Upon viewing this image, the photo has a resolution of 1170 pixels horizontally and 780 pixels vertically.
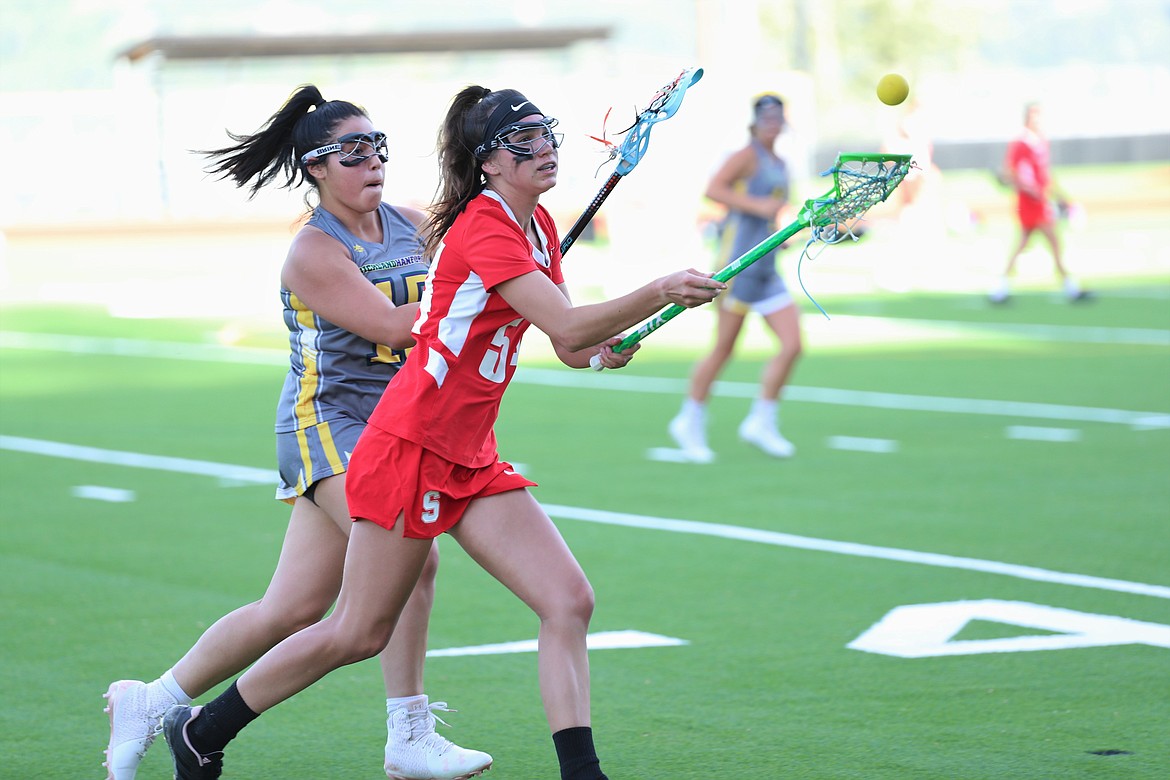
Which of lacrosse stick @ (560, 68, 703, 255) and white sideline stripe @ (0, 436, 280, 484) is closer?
lacrosse stick @ (560, 68, 703, 255)

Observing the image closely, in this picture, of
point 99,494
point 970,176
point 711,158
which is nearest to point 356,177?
point 99,494

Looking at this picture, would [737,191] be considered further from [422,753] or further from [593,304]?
[593,304]

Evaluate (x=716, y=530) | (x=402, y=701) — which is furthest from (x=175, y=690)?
(x=716, y=530)

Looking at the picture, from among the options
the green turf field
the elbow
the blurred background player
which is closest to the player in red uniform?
the elbow

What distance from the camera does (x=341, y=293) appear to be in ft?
16.4

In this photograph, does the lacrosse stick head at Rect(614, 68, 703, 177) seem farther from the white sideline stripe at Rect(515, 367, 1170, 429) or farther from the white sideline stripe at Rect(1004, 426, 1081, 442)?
the white sideline stripe at Rect(515, 367, 1170, 429)

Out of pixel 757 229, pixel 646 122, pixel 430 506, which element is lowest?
pixel 430 506

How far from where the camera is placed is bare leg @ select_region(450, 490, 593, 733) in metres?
4.61

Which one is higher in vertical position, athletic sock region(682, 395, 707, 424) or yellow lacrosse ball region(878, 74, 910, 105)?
yellow lacrosse ball region(878, 74, 910, 105)

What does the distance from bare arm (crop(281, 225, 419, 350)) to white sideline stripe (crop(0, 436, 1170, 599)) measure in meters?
4.00

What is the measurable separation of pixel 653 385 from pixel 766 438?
4.09 metres

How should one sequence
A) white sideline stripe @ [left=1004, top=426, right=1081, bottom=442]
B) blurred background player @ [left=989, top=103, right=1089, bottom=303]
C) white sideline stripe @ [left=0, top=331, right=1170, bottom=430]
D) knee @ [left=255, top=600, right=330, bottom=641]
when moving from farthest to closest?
blurred background player @ [left=989, top=103, right=1089, bottom=303] → white sideline stripe @ [left=0, top=331, right=1170, bottom=430] → white sideline stripe @ [left=1004, top=426, right=1081, bottom=442] → knee @ [left=255, top=600, right=330, bottom=641]

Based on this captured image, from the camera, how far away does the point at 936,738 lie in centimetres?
552

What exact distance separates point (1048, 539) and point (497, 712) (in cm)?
384
